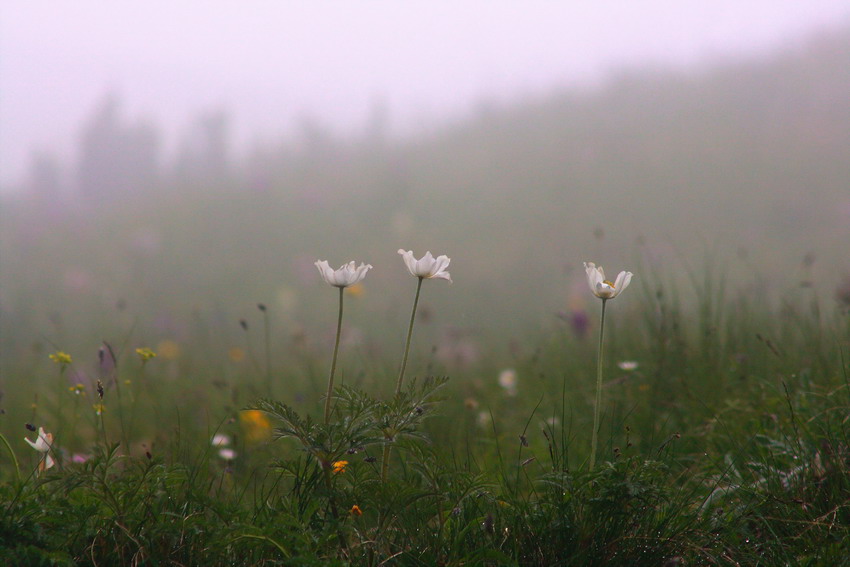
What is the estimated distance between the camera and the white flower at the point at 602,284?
62.1 inches

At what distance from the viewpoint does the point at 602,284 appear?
1569 mm

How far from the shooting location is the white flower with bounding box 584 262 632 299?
1.58 metres

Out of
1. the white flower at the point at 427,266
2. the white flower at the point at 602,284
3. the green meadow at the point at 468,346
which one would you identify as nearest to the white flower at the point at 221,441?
the green meadow at the point at 468,346

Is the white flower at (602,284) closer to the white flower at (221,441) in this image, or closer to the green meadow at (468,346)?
the green meadow at (468,346)

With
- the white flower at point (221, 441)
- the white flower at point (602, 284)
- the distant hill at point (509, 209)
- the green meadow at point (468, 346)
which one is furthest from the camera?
the distant hill at point (509, 209)

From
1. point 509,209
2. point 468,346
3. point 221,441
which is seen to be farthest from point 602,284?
point 509,209

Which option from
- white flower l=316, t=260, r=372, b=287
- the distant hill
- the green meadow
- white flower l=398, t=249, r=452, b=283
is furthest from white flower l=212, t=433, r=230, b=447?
the distant hill

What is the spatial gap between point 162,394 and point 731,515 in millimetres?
3633

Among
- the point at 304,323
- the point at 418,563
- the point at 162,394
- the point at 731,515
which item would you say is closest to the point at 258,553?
the point at 418,563

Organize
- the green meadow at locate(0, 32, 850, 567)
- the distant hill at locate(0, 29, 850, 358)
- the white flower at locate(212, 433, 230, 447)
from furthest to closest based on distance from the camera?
the distant hill at locate(0, 29, 850, 358), the white flower at locate(212, 433, 230, 447), the green meadow at locate(0, 32, 850, 567)

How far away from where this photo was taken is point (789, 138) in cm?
1199

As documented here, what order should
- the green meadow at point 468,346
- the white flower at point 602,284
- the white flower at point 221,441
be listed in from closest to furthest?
the green meadow at point 468,346, the white flower at point 602,284, the white flower at point 221,441

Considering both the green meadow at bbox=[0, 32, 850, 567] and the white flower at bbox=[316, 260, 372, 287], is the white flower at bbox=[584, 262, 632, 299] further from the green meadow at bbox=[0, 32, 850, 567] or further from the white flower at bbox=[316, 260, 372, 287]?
the white flower at bbox=[316, 260, 372, 287]

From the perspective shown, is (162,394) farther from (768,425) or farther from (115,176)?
(115,176)
